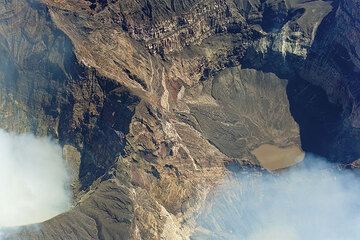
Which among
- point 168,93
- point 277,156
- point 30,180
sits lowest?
point 277,156

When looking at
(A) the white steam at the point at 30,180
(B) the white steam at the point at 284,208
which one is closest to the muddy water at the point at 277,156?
(B) the white steam at the point at 284,208

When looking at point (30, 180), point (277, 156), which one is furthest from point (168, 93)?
point (30, 180)

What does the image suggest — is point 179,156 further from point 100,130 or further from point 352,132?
point 352,132

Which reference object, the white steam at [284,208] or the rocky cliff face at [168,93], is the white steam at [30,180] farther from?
the white steam at [284,208]

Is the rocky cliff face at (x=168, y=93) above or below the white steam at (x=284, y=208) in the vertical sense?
above

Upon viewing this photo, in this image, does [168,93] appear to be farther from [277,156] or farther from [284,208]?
[284,208]

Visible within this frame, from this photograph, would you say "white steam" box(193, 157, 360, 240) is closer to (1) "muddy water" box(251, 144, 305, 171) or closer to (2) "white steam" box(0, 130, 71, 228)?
(1) "muddy water" box(251, 144, 305, 171)

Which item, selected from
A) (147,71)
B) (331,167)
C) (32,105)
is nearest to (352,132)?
(331,167)
